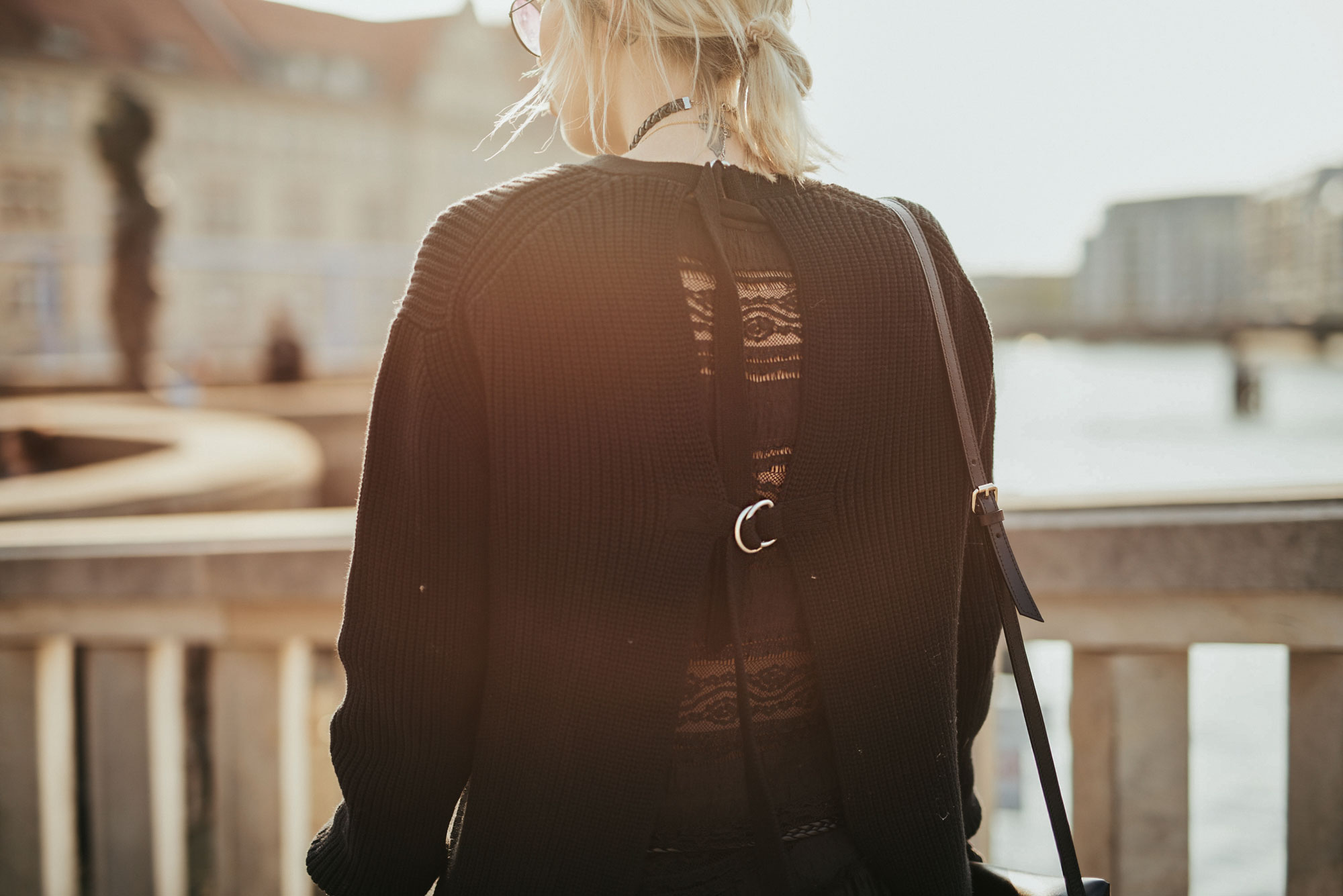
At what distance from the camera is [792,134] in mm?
1108

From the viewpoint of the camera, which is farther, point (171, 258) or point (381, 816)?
point (171, 258)

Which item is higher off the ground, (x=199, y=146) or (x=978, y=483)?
(x=199, y=146)

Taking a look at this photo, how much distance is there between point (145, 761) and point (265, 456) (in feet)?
10.2

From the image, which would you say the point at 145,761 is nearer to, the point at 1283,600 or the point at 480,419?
the point at 480,419

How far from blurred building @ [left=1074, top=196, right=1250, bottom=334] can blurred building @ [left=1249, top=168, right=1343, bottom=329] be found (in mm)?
4816

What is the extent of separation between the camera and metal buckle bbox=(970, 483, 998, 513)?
1177 mm

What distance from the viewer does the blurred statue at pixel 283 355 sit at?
42.7ft

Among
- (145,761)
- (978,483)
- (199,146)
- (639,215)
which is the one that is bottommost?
(145,761)

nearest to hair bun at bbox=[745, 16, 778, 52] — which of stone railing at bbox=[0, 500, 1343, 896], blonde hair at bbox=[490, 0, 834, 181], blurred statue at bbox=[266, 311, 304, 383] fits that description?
blonde hair at bbox=[490, 0, 834, 181]

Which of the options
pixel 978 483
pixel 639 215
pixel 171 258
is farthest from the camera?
pixel 171 258

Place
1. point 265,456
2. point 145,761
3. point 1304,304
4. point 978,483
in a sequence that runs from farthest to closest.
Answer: point 1304,304, point 265,456, point 145,761, point 978,483

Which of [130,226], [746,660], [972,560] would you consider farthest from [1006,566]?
[130,226]

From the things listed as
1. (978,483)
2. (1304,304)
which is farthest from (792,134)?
(1304,304)

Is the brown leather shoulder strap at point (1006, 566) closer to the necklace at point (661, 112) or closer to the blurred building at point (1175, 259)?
the necklace at point (661, 112)
